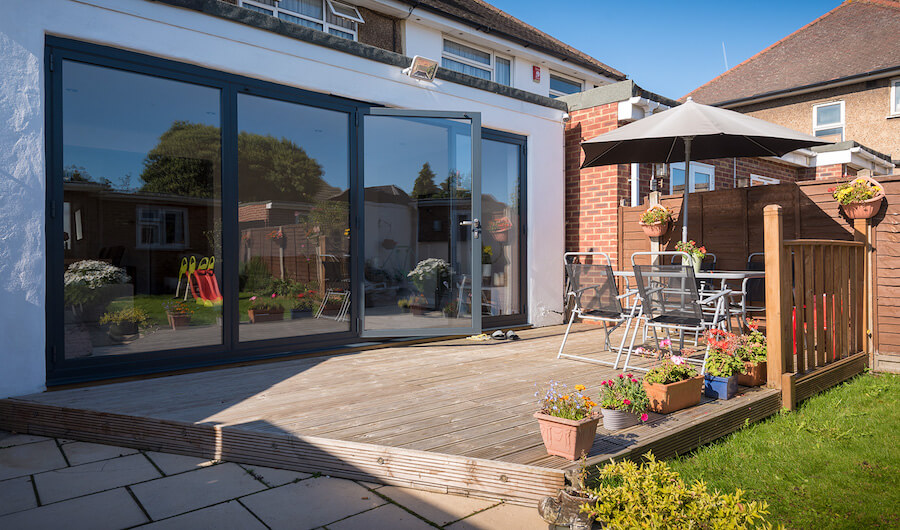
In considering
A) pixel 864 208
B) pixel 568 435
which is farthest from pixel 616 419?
pixel 864 208

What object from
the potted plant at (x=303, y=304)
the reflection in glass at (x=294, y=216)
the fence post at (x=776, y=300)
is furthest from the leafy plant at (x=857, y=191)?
the potted plant at (x=303, y=304)

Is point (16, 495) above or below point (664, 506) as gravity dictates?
below

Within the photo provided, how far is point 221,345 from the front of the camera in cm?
441

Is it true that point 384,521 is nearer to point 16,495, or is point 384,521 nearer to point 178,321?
point 16,495

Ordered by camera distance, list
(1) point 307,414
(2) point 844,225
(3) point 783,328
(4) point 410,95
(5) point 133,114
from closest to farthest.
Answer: (1) point 307,414
(3) point 783,328
(5) point 133,114
(2) point 844,225
(4) point 410,95

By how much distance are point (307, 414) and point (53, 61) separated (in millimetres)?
2881

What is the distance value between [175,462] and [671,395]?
2.53 m

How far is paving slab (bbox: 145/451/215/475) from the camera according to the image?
8.46 ft

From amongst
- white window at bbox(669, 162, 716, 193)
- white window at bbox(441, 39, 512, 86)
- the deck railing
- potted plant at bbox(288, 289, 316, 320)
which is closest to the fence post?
the deck railing

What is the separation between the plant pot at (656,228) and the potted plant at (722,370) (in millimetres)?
2800

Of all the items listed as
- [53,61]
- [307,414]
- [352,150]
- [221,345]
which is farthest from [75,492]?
[352,150]

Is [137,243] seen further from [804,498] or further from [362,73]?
[804,498]

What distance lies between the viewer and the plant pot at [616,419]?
276 cm

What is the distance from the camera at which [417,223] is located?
548 centimetres
